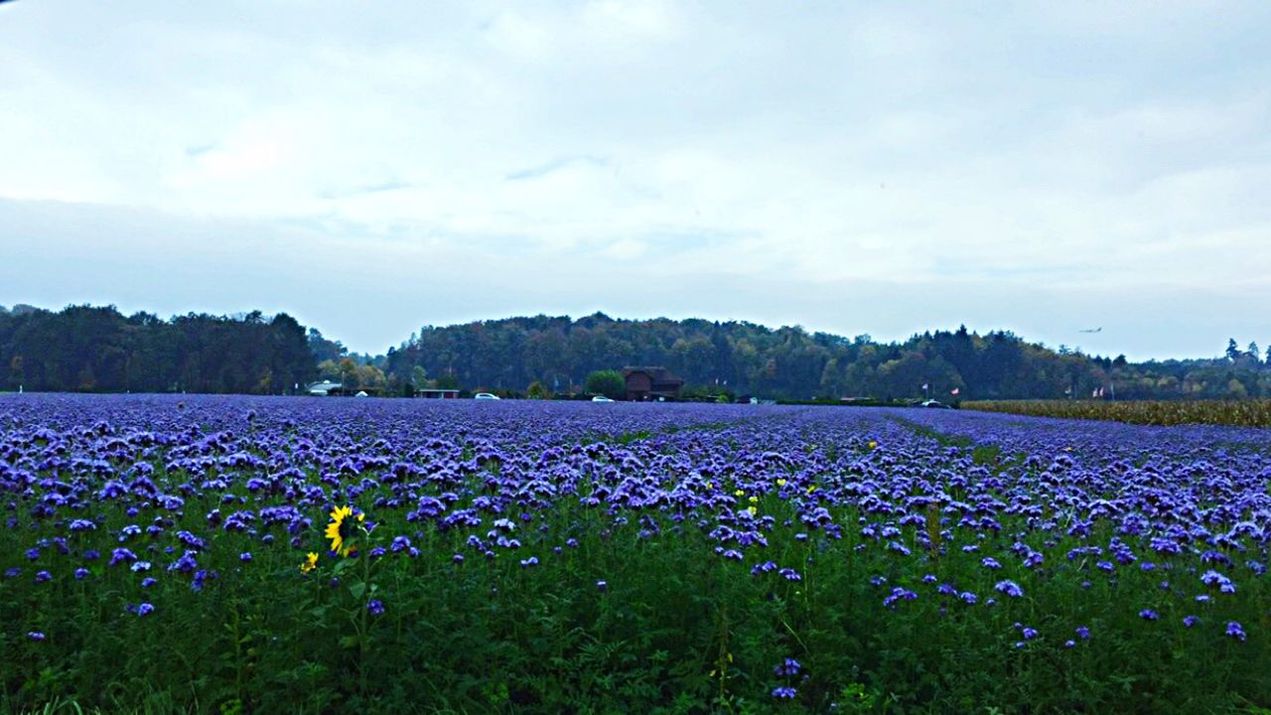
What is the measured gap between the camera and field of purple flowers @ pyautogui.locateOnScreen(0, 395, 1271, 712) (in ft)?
16.2

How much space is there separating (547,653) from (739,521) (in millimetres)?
1885

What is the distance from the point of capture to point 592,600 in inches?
222

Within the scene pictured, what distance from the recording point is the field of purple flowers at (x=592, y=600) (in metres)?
4.94

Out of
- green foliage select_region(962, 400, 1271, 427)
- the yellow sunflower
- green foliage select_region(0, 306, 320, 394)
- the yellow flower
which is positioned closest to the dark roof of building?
green foliage select_region(0, 306, 320, 394)

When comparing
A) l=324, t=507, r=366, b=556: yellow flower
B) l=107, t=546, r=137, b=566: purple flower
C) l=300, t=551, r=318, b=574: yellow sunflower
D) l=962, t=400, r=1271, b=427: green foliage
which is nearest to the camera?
l=324, t=507, r=366, b=556: yellow flower

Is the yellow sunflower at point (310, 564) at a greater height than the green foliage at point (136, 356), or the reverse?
the green foliage at point (136, 356)

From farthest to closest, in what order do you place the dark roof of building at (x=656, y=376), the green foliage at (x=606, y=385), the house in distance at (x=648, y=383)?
the dark roof of building at (x=656, y=376), the house in distance at (x=648, y=383), the green foliage at (x=606, y=385)

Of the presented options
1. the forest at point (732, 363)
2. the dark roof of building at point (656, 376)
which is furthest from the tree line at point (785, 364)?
the dark roof of building at point (656, 376)

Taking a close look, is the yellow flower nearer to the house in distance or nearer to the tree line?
the house in distance

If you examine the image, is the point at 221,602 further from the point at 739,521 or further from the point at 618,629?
the point at 739,521

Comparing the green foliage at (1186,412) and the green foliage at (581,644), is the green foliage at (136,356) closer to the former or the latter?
the green foliage at (1186,412)

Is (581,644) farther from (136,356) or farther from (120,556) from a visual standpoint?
(136,356)

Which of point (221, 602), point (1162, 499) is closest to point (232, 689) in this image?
point (221, 602)

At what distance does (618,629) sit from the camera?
17.7 ft
